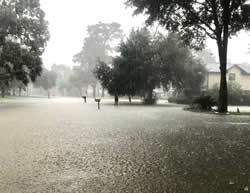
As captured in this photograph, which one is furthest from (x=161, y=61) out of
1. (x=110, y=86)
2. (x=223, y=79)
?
(x=223, y=79)

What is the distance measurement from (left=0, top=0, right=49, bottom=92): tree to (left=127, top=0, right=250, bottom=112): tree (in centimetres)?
1456

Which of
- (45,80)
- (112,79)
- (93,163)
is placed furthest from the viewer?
(45,80)

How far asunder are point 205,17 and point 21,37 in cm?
2279

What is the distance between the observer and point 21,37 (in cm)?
3072

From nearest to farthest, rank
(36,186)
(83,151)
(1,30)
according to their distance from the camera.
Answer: (36,186) < (83,151) < (1,30)

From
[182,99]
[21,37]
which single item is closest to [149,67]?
[182,99]

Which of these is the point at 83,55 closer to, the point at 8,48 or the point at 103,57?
the point at 103,57

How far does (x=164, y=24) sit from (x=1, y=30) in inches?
731

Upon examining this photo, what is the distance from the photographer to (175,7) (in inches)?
792

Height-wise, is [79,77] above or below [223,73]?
above

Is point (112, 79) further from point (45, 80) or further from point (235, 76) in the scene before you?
point (45, 80)

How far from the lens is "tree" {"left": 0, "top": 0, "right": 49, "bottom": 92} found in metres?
27.0

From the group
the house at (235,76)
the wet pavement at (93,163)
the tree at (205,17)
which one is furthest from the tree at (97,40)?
the wet pavement at (93,163)

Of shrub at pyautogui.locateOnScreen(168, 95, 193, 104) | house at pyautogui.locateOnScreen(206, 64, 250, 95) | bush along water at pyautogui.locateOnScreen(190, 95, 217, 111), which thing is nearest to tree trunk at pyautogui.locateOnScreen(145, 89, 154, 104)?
shrub at pyautogui.locateOnScreen(168, 95, 193, 104)
